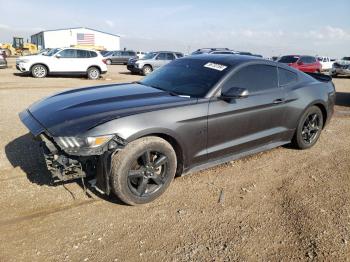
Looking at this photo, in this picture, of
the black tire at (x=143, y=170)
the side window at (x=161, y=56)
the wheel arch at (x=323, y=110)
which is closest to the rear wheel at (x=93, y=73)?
the side window at (x=161, y=56)

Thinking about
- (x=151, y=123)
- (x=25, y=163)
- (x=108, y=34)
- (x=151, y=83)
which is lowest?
(x=25, y=163)

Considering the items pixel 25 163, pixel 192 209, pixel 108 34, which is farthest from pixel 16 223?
pixel 108 34

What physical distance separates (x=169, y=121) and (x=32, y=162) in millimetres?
2199

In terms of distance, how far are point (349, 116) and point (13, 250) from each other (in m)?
8.36

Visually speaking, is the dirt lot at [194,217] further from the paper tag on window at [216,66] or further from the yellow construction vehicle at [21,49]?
the yellow construction vehicle at [21,49]

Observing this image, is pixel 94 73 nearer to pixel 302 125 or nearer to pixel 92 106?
pixel 302 125

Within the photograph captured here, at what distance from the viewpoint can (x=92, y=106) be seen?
364 cm

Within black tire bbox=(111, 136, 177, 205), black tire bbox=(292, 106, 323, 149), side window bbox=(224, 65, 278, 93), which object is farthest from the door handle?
black tire bbox=(111, 136, 177, 205)

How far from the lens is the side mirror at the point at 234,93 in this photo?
12.8 feet

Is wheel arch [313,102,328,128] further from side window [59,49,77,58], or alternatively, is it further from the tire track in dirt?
side window [59,49,77,58]

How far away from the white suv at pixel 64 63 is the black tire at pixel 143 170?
556 inches

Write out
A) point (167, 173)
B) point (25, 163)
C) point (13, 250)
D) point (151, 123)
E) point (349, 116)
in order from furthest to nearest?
point (349, 116)
point (25, 163)
point (167, 173)
point (151, 123)
point (13, 250)

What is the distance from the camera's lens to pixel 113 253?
2.85m

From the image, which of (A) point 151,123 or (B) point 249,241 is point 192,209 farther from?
(A) point 151,123
